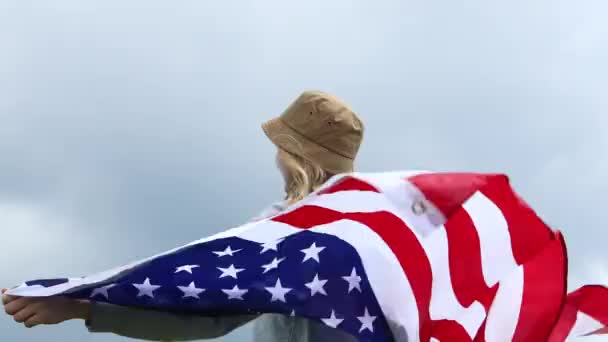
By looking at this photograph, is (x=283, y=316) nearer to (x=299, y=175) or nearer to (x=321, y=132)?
(x=299, y=175)

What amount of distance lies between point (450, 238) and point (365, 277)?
766mm

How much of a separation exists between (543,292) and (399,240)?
4.79 ft

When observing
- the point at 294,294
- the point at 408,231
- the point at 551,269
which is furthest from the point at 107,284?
the point at 551,269

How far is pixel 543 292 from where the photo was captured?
6664mm

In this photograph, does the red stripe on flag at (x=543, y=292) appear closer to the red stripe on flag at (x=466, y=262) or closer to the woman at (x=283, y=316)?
the red stripe on flag at (x=466, y=262)

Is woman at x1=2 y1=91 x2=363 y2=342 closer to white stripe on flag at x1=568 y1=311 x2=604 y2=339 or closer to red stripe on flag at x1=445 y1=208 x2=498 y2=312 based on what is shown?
red stripe on flag at x1=445 y1=208 x2=498 y2=312

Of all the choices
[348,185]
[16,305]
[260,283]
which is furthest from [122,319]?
[348,185]

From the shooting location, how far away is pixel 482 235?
6227mm

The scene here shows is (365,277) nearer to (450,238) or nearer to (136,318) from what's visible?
(450,238)

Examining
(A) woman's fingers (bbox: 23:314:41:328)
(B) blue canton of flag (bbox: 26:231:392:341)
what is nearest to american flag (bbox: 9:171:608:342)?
(B) blue canton of flag (bbox: 26:231:392:341)

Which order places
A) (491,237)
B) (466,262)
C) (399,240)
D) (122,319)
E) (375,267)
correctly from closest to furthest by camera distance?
(122,319), (375,267), (399,240), (466,262), (491,237)

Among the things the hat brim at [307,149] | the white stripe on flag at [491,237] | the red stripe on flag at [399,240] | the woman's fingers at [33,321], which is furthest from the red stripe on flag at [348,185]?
the woman's fingers at [33,321]

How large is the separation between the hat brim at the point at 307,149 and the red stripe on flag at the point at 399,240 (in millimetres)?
453

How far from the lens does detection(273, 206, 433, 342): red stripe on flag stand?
18.5ft
